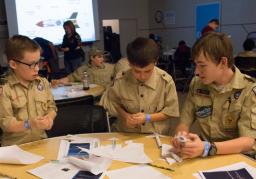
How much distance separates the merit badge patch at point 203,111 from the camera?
181cm

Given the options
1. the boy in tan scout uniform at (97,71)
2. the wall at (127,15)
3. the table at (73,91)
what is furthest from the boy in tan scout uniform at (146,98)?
the wall at (127,15)

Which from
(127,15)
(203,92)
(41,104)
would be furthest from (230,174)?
(127,15)

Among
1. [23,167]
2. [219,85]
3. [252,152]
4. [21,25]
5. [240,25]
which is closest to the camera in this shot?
[23,167]

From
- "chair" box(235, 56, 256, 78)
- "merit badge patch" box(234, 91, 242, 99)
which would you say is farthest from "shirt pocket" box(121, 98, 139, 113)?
"chair" box(235, 56, 256, 78)

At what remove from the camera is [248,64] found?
5.36 m

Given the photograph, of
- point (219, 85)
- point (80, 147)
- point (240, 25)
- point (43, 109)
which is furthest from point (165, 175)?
point (240, 25)

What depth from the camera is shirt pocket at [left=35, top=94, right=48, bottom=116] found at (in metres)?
2.08

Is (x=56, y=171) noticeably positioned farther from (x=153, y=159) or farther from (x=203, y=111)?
(x=203, y=111)

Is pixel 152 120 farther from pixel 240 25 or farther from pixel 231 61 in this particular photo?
pixel 240 25

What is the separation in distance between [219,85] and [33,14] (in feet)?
21.6

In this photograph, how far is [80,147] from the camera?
170 cm

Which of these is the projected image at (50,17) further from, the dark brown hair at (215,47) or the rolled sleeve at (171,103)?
the dark brown hair at (215,47)

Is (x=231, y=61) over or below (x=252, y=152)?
over

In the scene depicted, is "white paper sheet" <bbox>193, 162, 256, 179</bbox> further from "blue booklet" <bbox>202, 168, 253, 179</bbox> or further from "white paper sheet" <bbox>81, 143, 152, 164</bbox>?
"white paper sheet" <bbox>81, 143, 152, 164</bbox>
